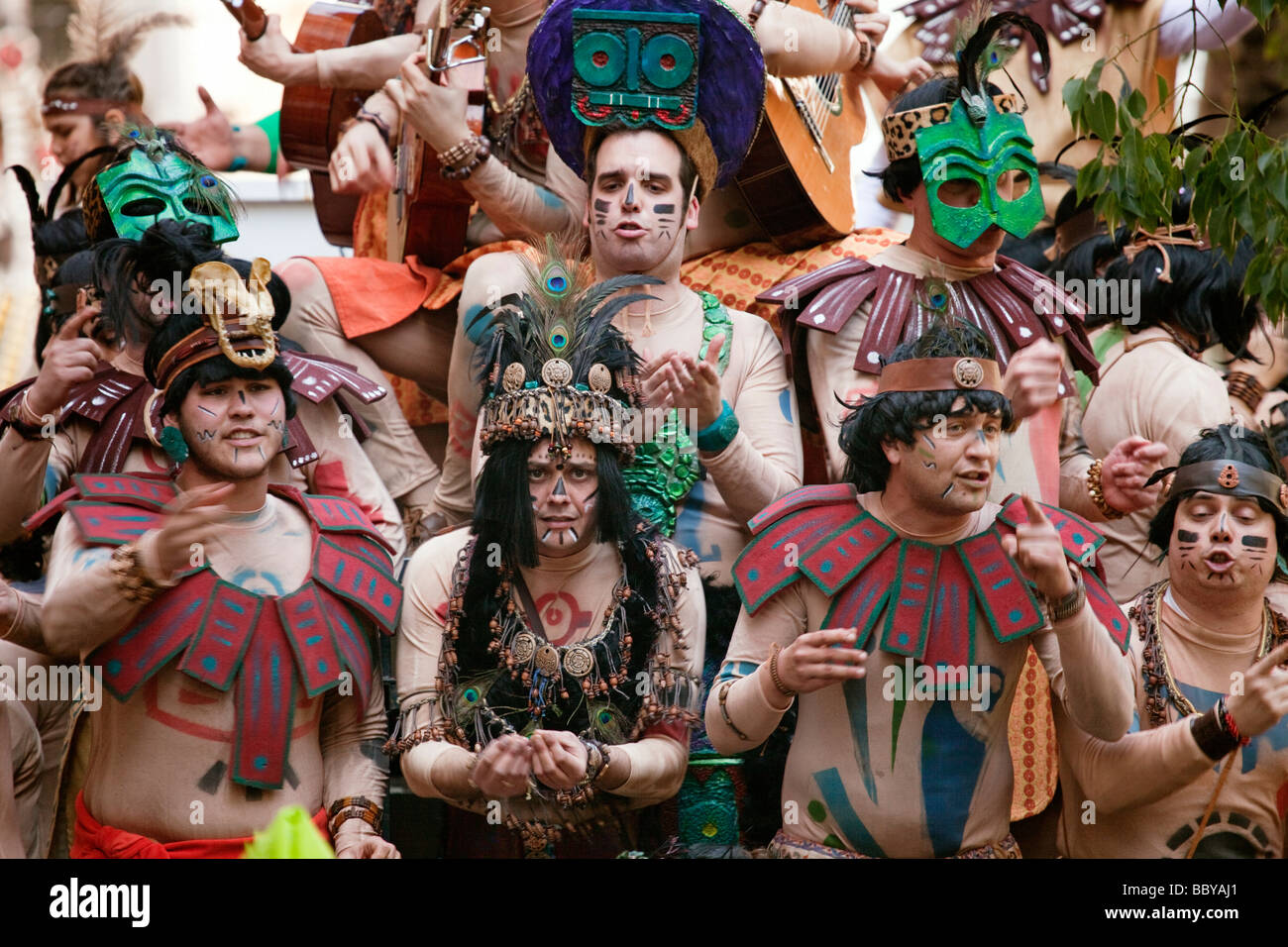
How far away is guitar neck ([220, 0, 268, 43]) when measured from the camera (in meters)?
6.11

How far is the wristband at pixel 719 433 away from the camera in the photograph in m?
4.87

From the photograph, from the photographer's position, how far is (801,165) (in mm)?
5898

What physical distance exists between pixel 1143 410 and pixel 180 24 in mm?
3855

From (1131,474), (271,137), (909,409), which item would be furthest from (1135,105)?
(271,137)

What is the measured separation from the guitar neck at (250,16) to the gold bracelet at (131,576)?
2.27m

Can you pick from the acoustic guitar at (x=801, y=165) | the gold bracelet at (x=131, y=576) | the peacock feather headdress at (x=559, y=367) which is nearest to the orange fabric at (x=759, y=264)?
the acoustic guitar at (x=801, y=165)

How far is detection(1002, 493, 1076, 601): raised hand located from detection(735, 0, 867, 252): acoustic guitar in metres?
1.81

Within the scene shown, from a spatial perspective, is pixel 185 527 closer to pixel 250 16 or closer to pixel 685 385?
pixel 685 385

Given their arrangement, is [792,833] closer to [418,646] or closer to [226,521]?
[418,646]

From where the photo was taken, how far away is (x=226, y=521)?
15.7ft

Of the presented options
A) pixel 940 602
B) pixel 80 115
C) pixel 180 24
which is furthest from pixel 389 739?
pixel 180 24

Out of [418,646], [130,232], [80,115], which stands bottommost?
[418,646]

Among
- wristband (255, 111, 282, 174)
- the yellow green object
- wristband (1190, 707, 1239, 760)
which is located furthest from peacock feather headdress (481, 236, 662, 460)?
wristband (255, 111, 282, 174)

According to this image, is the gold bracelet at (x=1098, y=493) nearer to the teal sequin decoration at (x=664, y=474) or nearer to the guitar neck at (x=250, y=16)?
the teal sequin decoration at (x=664, y=474)
